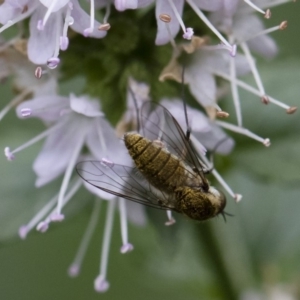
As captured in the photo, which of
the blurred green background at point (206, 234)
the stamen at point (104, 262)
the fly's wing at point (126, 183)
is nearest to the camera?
the fly's wing at point (126, 183)

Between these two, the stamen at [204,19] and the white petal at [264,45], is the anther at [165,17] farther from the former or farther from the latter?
the white petal at [264,45]

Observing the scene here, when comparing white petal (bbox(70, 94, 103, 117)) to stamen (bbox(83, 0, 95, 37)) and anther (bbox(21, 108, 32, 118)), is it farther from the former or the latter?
stamen (bbox(83, 0, 95, 37))

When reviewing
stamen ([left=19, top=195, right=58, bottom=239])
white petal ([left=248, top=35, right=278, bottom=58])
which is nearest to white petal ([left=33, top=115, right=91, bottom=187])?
stamen ([left=19, top=195, right=58, bottom=239])

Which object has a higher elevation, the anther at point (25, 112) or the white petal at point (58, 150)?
the anther at point (25, 112)

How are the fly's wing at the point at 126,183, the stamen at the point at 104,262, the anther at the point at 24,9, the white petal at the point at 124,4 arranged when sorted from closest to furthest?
the white petal at the point at 124,4 → the anther at the point at 24,9 → the fly's wing at the point at 126,183 → the stamen at the point at 104,262

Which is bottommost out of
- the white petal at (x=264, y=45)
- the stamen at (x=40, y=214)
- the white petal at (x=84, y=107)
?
the stamen at (x=40, y=214)

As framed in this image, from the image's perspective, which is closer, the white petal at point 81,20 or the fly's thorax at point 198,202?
the white petal at point 81,20

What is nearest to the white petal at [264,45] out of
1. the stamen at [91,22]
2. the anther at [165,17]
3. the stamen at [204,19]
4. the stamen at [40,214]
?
the stamen at [204,19]
